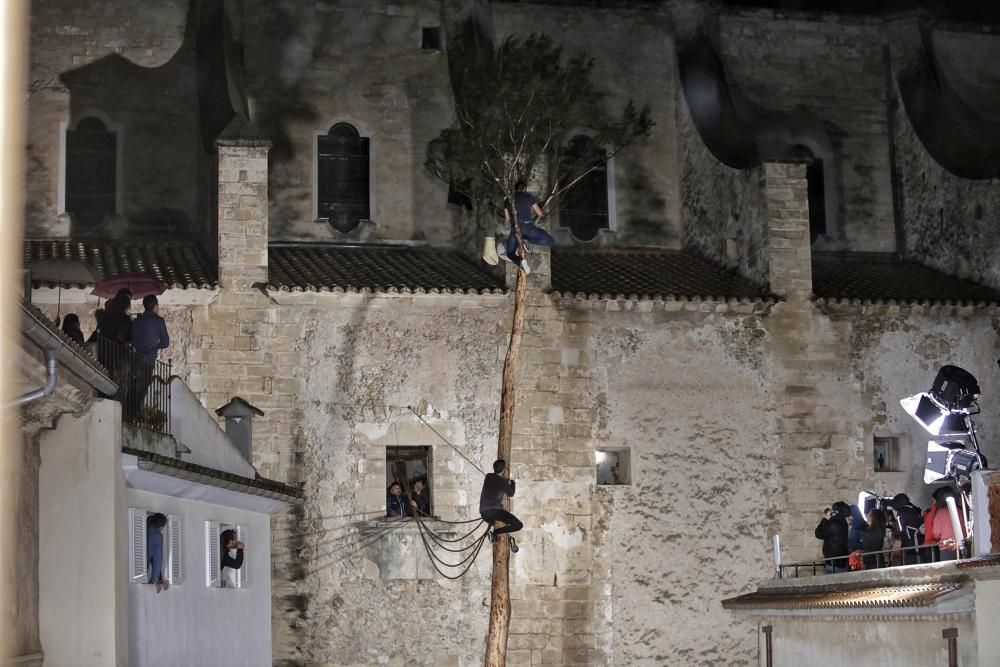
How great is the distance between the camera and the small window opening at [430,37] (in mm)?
26500

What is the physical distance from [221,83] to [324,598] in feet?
24.7

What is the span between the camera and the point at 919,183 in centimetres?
2733

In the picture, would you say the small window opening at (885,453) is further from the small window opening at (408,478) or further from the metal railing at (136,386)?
the metal railing at (136,386)

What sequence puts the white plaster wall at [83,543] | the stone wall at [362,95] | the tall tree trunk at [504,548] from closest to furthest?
the white plaster wall at [83,543] → the tall tree trunk at [504,548] → the stone wall at [362,95]

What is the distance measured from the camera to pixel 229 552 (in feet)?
58.4

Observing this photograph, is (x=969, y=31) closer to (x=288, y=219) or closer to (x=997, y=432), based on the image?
(x=997, y=432)

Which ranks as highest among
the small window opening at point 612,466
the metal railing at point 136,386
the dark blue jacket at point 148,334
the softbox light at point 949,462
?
the dark blue jacket at point 148,334

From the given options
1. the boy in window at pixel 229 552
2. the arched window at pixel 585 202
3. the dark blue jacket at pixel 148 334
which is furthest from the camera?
the arched window at pixel 585 202

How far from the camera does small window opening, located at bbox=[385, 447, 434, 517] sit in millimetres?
22953

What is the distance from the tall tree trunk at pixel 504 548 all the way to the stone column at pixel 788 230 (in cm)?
429

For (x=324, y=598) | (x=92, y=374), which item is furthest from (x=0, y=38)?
(x=324, y=598)

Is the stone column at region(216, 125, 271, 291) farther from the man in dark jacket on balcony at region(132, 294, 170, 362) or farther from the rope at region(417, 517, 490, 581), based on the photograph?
the man in dark jacket on balcony at region(132, 294, 170, 362)

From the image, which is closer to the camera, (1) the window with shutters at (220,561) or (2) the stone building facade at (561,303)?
(1) the window with shutters at (220,561)

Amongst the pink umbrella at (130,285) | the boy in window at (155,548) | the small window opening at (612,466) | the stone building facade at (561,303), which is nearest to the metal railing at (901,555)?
the stone building facade at (561,303)
